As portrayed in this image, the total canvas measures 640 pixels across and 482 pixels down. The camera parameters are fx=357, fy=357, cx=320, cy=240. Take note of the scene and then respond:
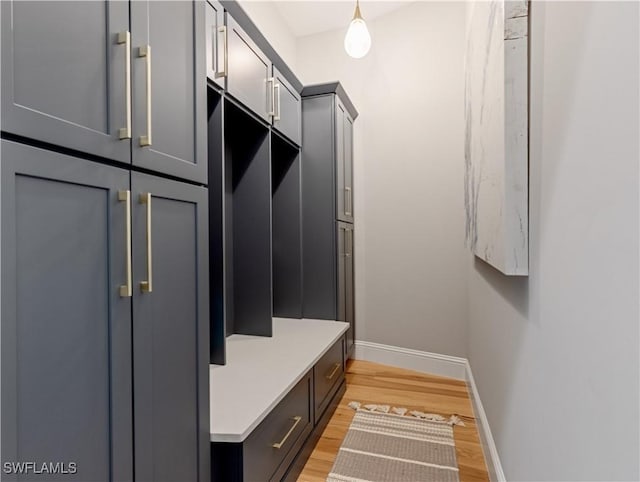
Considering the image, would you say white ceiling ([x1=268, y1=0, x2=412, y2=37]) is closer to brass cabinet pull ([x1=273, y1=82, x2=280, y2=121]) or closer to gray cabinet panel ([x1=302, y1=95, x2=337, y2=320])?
gray cabinet panel ([x1=302, y1=95, x2=337, y2=320])

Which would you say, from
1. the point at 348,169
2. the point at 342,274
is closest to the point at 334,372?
the point at 342,274

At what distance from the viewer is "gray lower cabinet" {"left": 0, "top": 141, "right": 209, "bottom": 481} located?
0.59 m

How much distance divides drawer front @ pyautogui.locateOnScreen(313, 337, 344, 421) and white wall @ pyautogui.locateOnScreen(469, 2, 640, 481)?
3.27ft

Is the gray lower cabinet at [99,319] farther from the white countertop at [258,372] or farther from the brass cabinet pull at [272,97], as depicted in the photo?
the brass cabinet pull at [272,97]

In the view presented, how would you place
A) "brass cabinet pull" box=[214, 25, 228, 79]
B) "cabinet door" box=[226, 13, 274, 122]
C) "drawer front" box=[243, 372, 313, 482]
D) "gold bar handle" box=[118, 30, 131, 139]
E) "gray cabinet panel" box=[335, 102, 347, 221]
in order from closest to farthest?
"gold bar handle" box=[118, 30, 131, 139] → "drawer front" box=[243, 372, 313, 482] → "brass cabinet pull" box=[214, 25, 228, 79] → "cabinet door" box=[226, 13, 274, 122] → "gray cabinet panel" box=[335, 102, 347, 221]

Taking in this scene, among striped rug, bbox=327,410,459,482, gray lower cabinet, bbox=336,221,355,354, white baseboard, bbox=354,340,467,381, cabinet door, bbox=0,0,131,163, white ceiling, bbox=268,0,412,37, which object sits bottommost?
striped rug, bbox=327,410,459,482

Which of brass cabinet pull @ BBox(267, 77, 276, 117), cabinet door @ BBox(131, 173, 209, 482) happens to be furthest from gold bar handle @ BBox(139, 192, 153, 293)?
brass cabinet pull @ BBox(267, 77, 276, 117)

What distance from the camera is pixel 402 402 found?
2.45 m

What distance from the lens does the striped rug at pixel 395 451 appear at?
1.71 meters

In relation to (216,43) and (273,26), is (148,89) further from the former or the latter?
(273,26)

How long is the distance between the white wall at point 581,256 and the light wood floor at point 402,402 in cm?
66

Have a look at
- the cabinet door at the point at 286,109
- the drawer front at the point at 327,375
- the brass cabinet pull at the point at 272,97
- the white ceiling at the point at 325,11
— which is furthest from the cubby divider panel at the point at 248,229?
the white ceiling at the point at 325,11

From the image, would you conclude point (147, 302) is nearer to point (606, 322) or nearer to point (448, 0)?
point (606, 322)

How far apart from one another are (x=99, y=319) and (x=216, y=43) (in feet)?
4.32
